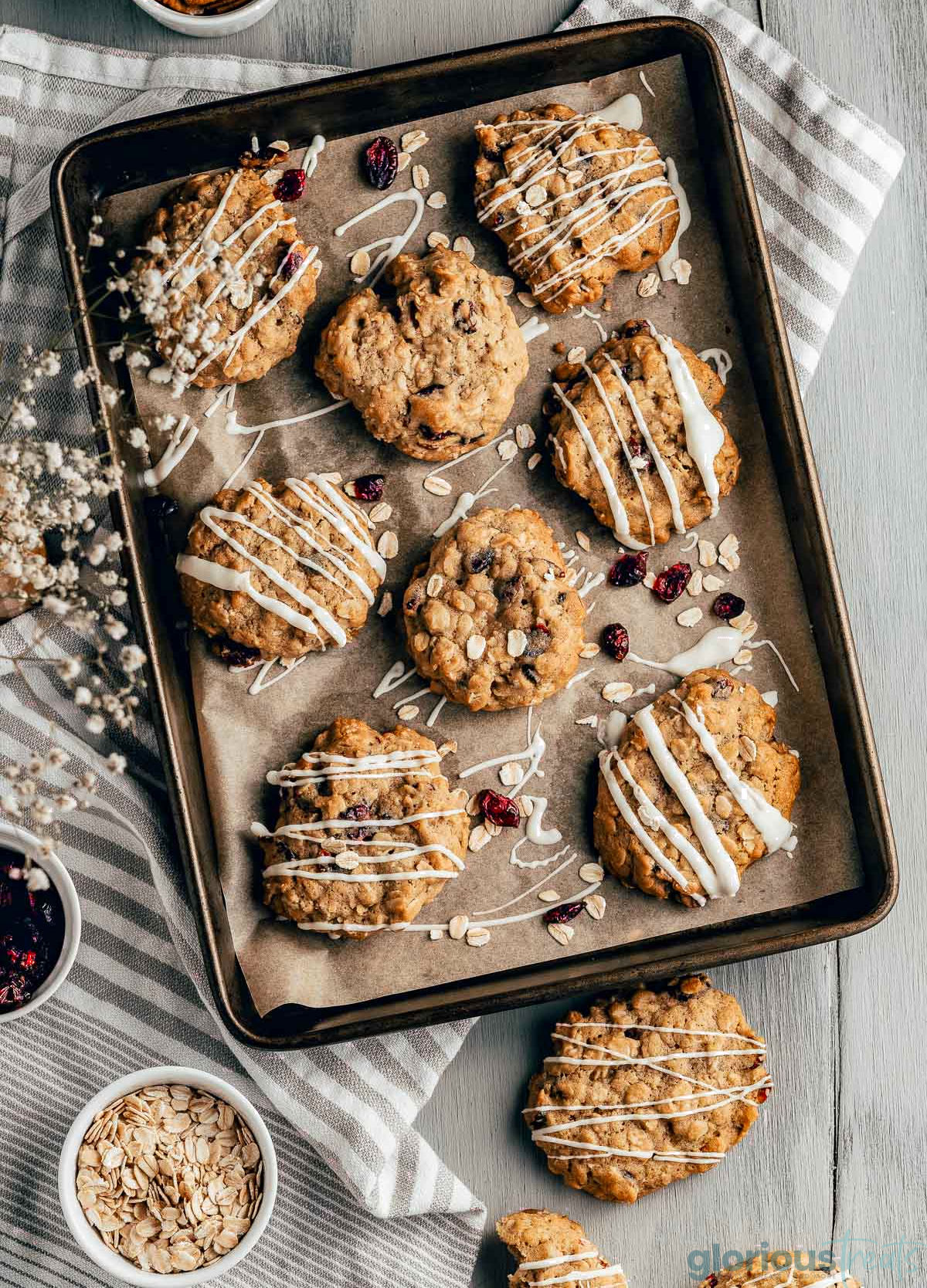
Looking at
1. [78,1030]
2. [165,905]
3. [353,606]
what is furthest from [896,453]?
[78,1030]

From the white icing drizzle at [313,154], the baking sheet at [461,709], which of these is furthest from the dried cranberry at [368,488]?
the white icing drizzle at [313,154]

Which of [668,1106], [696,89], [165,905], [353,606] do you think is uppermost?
[696,89]

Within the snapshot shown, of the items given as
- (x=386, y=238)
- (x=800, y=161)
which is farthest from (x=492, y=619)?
(x=800, y=161)

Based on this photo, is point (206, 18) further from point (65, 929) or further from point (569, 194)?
point (65, 929)

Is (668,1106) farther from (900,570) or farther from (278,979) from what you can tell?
(900,570)

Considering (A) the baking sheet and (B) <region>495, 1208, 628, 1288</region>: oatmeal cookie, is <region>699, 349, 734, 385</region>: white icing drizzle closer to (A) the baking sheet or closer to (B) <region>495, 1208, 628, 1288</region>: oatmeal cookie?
(A) the baking sheet

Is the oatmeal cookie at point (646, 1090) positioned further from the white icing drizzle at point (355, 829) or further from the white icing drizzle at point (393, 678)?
the white icing drizzle at point (393, 678)

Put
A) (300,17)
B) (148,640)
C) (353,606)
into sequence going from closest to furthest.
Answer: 1. (148,640)
2. (353,606)
3. (300,17)
